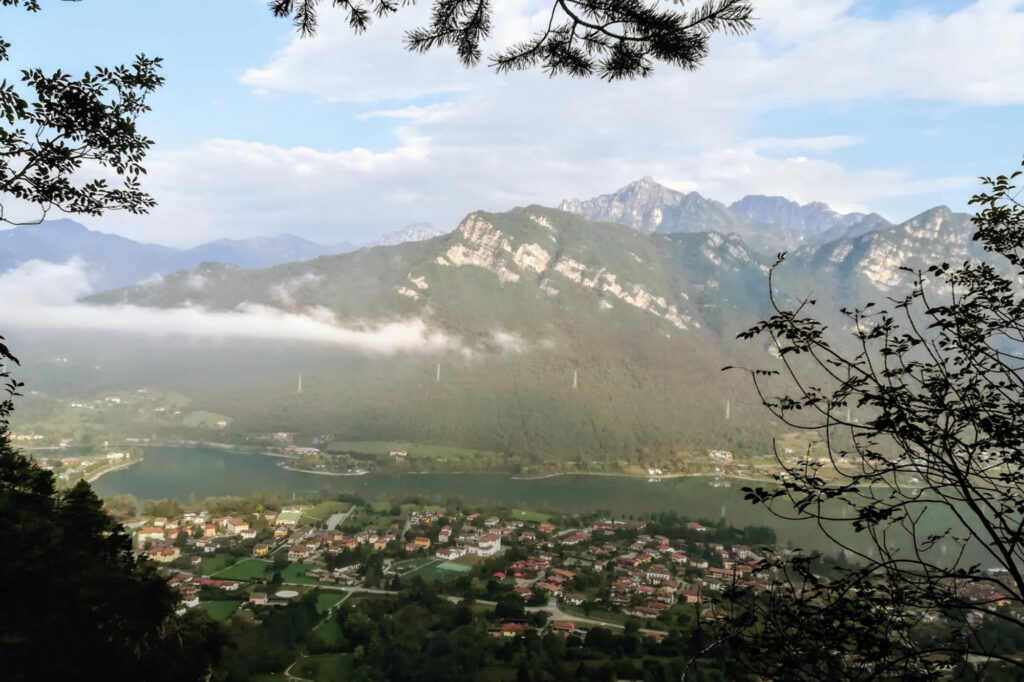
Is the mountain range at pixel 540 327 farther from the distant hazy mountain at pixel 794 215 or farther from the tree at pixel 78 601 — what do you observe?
the distant hazy mountain at pixel 794 215

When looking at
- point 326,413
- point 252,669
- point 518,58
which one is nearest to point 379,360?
point 326,413

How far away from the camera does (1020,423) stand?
5.38ft

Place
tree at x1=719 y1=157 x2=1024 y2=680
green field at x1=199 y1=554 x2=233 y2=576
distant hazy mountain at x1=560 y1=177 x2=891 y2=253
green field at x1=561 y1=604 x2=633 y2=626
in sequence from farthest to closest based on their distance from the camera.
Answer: distant hazy mountain at x1=560 y1=177 x2=891 y2=253 → green field at x1=199 y1=554 x2=233 y2=576 → green field at x1=561 y1=604 x2=633 y2=626 → tree at x1=719 y1=157 x2=1024 y2=680

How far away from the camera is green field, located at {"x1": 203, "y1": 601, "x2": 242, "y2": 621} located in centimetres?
1122

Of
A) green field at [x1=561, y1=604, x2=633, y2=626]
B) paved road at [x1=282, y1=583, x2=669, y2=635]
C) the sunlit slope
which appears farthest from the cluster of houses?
the sunlit slope

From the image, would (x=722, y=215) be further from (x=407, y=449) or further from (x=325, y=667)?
(x=325, y=667)

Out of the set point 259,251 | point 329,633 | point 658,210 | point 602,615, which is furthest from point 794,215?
point 329,633

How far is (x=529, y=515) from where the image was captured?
22.8m

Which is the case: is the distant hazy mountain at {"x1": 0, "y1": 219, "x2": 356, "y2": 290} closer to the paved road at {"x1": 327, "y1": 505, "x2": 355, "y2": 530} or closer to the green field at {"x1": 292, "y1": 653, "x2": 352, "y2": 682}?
the paved road at {"x1": 327, "y1": 505, "x2": 355, "y2": 530}

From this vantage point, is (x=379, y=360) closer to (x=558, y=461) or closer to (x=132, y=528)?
(x=558, y=461)

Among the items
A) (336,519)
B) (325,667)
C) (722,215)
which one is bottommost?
(336,519)

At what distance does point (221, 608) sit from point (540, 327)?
1668 inches

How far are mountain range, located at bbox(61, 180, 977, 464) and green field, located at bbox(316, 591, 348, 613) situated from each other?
24.1 meters

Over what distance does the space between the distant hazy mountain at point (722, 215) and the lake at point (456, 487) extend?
8244 cm
